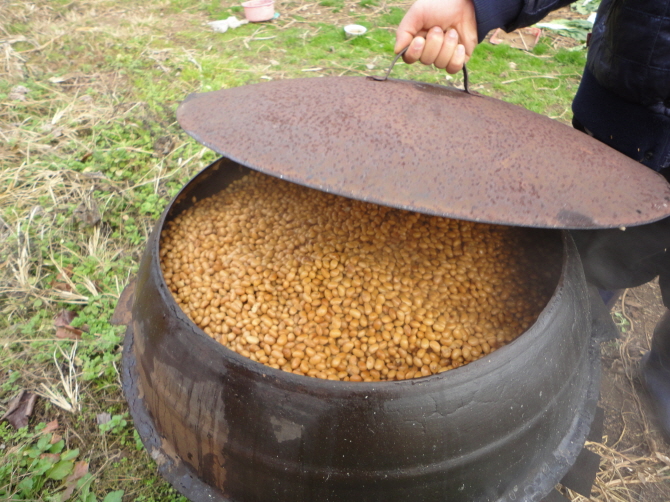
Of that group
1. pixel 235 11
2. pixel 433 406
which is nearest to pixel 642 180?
pixel 433 406

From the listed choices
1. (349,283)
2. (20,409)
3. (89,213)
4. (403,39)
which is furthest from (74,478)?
(403,39)

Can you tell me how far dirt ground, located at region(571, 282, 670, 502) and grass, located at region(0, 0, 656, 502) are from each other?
2.27 metres

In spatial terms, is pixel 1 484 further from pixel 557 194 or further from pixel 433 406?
pixel 557 194

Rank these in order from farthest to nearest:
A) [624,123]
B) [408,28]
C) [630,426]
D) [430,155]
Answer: [630,426]
[624,123]
[408,28]
[430,155]

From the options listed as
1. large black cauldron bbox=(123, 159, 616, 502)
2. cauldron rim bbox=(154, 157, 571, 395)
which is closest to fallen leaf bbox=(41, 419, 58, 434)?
large black cauldron bbox=(123, 159, 616, 502)

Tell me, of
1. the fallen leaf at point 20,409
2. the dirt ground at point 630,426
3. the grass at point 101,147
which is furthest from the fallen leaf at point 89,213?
the dirt ground at point 630,426

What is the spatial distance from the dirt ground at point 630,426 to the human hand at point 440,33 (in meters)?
2.17

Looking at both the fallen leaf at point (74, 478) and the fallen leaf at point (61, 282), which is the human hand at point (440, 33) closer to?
the fallen leaf at point (74, 478)

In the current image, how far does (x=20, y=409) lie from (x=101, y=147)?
2460 mm

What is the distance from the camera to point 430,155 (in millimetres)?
1071

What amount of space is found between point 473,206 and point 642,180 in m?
0.56

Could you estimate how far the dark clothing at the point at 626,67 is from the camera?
1.48m

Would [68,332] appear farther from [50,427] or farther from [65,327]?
[50,427]

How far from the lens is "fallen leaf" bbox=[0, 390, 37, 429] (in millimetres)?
2289
